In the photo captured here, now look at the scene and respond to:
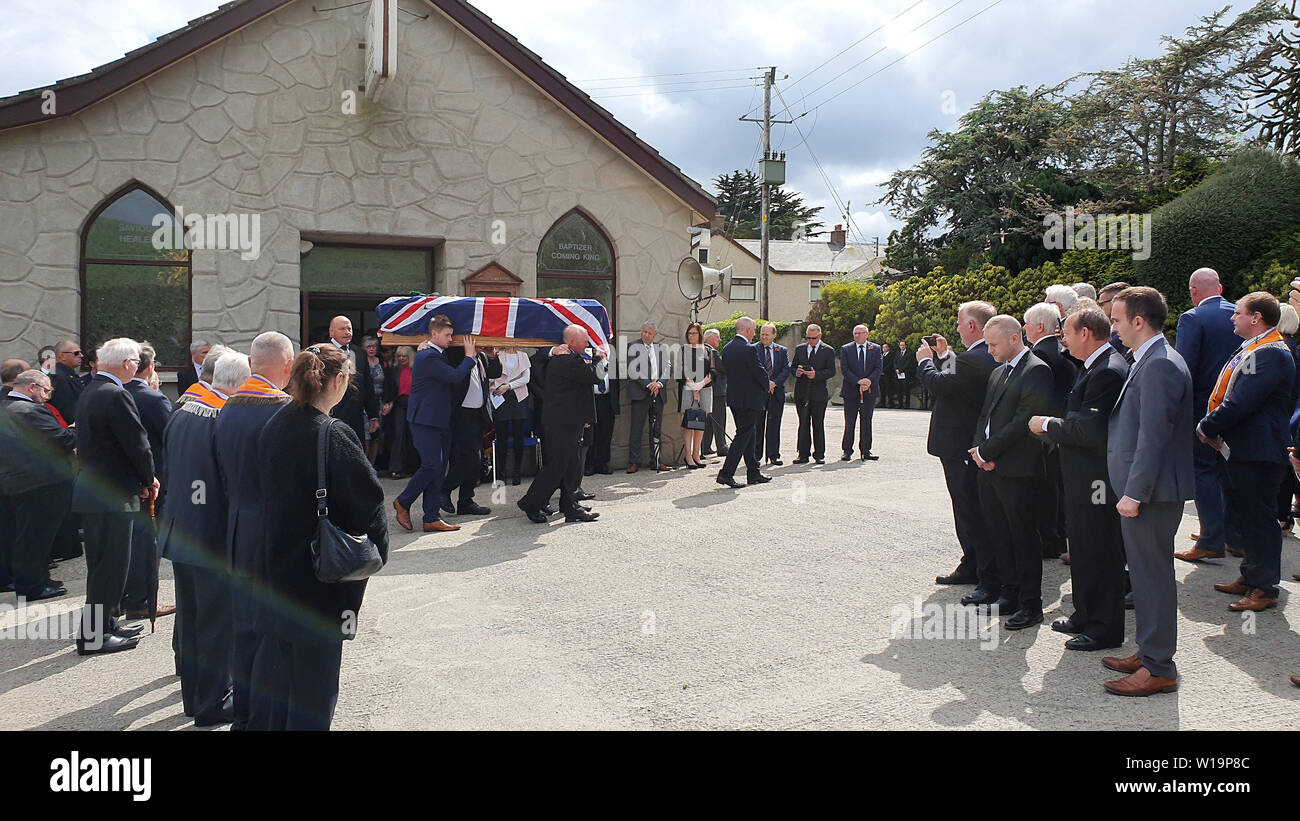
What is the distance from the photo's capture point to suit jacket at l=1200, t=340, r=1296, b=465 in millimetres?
6426

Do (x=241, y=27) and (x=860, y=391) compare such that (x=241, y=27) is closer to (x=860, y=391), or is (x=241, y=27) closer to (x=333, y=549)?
(x=860, y=391)

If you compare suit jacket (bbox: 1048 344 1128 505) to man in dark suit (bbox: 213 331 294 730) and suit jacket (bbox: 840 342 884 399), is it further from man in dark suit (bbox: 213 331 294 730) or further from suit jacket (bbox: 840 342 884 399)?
suit jacket (bbox: 840 342 884 399)

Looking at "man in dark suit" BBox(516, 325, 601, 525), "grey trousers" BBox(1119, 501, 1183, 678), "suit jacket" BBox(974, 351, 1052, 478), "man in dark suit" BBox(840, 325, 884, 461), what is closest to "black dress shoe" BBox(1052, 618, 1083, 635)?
"grey trousers" BBox(1119, 501, 1183, 678)

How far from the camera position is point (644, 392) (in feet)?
46.4

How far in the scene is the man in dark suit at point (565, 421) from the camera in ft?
33.0

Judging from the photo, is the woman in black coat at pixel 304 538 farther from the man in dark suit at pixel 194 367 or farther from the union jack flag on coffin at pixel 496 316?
the union jack flag on coffin at pixel 496 316

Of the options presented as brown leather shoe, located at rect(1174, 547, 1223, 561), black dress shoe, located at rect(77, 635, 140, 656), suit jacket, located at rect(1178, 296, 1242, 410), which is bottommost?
black dress shoe, located at rect(77, 635, 140, 656)

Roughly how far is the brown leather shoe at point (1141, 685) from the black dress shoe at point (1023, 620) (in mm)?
1174

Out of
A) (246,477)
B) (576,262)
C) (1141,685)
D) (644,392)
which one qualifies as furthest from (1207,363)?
(576,262)

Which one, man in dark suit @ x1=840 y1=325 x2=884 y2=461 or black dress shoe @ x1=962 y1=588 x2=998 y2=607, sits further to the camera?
man in dark suit @ x1=840 y1=325 x2=884 y2=461

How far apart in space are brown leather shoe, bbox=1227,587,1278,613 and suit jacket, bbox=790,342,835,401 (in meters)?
8.82

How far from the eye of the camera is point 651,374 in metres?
14.2

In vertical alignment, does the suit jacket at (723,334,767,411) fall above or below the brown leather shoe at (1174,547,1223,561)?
above

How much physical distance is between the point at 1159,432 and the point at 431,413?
6.96 meters
